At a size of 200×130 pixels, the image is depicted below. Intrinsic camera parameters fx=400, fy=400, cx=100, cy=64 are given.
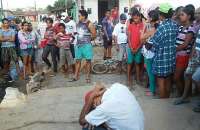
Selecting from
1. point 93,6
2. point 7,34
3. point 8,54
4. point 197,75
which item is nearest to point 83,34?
point 7,34

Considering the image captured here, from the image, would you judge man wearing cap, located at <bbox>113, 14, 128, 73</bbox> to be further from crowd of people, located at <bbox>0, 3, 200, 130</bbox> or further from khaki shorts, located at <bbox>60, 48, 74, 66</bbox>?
khaki shorts, located at <bbox>60, 48, 74, 66</bbox>

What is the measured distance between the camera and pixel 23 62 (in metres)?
11.7

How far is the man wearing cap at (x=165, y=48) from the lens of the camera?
6.66 metres

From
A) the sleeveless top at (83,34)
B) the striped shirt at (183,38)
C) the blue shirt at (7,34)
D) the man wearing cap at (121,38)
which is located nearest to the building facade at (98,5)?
the man wearing cap at (121,38)

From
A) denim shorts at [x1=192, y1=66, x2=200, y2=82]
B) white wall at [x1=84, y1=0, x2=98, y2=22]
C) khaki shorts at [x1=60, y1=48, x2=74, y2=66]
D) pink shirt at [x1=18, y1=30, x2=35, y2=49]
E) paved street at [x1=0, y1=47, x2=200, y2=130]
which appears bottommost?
paved street at [x1=0, y1=47, x2=200, y2=130]

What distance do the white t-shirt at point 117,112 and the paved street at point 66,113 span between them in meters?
1.66

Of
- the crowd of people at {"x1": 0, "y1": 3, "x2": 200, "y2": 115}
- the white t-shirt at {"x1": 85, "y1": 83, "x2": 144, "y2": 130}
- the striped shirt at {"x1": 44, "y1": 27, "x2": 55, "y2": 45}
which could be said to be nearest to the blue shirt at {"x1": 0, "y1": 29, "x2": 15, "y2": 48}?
the crowd of people at {"x1": 0, "y1": 3, "x2": 200, "y2": 115}

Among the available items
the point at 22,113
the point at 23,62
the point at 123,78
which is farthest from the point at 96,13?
the point at 22,113

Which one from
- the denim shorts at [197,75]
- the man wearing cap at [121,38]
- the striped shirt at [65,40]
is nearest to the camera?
the denim shorts at [197,75]

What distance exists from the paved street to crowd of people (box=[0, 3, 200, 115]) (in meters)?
0.28

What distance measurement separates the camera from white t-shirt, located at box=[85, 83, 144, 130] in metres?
3.97

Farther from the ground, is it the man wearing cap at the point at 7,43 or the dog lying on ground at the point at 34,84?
the man wearing cap at the point at 7,43

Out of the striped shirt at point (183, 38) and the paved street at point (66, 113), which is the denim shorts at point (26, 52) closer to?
the paved street at point (66, 113)

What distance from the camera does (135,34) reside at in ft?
27.5
